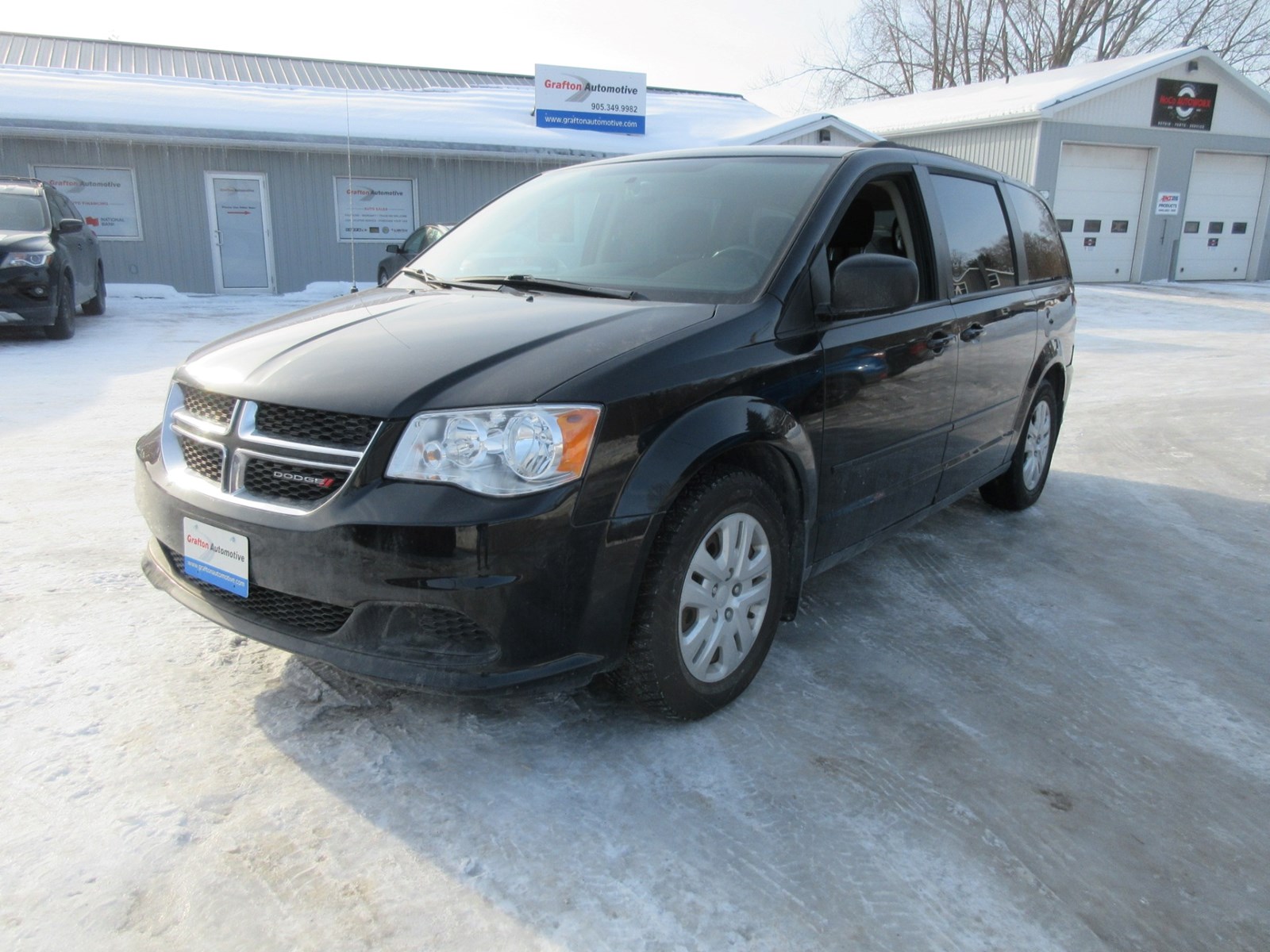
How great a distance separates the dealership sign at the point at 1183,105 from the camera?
22281mm

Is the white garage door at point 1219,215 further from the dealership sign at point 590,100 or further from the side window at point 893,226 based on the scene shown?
the side window at point 893,226

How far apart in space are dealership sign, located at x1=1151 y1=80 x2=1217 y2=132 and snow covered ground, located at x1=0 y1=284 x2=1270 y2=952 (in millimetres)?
22304

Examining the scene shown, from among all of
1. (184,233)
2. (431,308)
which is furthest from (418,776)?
(184,233)

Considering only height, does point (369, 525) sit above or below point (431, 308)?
below

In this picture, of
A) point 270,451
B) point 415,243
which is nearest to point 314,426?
point 270,451

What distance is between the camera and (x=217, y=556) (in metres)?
2.57

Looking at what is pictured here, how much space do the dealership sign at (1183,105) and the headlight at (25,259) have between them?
23.1 m

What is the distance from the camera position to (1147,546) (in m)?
4.77

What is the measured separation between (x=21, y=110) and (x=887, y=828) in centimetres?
1846

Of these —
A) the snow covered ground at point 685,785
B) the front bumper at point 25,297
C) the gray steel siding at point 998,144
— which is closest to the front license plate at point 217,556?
the snow covered ground at point 685,785

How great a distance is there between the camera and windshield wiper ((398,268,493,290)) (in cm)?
343

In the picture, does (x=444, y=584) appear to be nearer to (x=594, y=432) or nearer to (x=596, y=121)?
(x=594, y=432)

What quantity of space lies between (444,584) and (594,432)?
524 mm

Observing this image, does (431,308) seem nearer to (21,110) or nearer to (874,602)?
(874,602)
